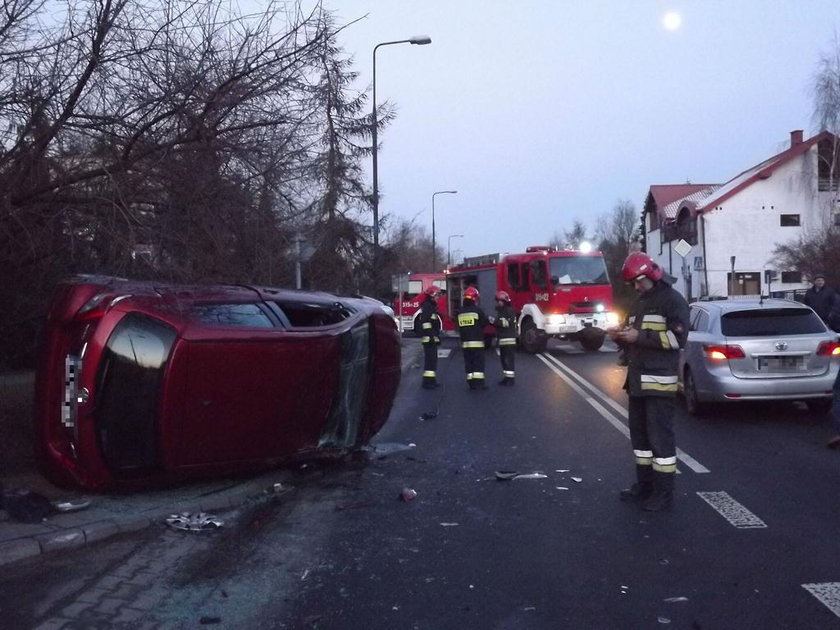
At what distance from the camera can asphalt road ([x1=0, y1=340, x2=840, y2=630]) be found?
4.98 meters

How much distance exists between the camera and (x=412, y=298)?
38844 mm

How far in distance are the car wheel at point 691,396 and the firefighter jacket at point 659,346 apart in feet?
16.5

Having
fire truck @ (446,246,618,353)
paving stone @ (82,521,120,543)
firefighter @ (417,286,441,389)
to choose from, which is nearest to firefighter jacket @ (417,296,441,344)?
firefighter @ (417,286,441,389)

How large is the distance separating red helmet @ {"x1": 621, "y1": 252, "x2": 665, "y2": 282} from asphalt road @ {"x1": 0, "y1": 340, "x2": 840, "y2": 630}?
1.76 metres

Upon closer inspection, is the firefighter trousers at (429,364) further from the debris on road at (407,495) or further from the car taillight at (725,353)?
the debris on road at (407,495)

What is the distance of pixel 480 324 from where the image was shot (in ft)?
54.5

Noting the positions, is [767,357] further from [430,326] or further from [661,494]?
[430,326]

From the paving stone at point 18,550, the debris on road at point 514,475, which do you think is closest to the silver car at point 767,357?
the debris on road at point 514,475

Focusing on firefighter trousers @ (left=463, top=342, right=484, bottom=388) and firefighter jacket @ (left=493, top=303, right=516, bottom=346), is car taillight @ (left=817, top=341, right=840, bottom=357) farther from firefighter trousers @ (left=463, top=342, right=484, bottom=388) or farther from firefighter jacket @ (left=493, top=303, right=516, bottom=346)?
firefighter jacket @ (left=493, top=303, right=516, bottom=346)

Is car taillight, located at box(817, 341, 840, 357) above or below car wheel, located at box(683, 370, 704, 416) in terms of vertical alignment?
above

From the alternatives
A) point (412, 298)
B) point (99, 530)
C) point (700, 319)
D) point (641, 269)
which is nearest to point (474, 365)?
point (700, 319)

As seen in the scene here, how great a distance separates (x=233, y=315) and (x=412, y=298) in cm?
3179

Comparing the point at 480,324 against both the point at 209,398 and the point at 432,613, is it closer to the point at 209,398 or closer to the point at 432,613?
the point at 209,398

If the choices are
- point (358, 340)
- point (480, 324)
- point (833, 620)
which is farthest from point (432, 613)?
point (480, 324)
